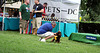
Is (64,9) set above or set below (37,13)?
above

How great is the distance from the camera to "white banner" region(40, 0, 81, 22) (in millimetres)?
12445

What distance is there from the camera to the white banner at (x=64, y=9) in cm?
1245

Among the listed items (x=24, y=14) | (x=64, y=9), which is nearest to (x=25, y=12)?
(x=24, y=14)

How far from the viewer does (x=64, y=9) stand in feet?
40.9

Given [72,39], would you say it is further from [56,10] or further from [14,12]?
[14,12]

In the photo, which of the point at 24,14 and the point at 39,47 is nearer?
the point at 39,47

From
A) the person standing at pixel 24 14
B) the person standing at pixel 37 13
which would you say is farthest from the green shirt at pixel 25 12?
the person standing at pixel 37 13

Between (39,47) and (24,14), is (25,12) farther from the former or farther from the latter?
(39,47)

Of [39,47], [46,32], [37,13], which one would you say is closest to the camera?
[39,47]

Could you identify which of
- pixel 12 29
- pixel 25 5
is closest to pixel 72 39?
pixel 25 5

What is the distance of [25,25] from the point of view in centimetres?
1273

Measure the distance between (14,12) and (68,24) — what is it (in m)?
5.27

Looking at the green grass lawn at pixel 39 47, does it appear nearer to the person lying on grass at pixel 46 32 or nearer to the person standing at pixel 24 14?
the person lying on grass at pixel 46 32

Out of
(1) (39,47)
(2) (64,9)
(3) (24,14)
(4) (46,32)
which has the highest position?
(2) (64,9)
